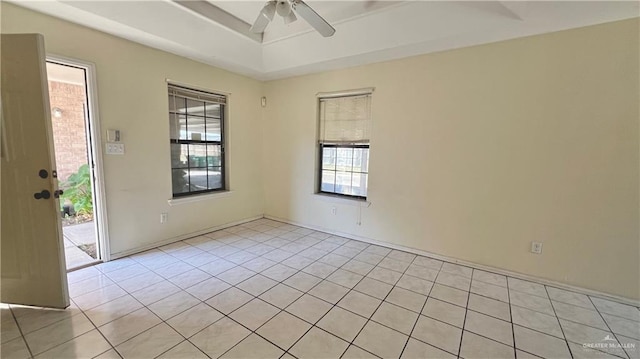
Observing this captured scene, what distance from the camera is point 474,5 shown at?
2.35 m

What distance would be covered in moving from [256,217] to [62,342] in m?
3.07

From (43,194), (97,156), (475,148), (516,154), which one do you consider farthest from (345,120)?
(43,194)

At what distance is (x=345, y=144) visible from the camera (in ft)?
12.6

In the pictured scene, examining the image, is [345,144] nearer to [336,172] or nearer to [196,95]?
[336,172]

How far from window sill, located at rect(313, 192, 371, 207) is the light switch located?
254cm

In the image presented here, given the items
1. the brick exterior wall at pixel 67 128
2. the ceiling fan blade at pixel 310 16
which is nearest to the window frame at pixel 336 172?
the ceiling fan blade at pixel 310 16

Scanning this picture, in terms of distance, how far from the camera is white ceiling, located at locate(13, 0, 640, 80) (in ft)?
7.30

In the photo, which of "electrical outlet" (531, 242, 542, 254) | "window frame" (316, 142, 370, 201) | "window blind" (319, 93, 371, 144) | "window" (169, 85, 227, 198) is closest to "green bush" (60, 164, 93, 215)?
"window" (169, 85, 227, 198)

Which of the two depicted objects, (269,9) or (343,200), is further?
(343,200)

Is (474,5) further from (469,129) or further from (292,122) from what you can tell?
(292,122)

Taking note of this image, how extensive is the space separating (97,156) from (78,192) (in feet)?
8.69

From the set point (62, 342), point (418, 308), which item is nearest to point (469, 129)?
point (418, 308)

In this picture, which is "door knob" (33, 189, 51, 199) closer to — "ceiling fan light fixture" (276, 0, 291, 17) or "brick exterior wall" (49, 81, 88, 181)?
"ceiling fan light fixture" (276, 0, 291, 17)

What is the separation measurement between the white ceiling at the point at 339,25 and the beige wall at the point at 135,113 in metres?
0.13
